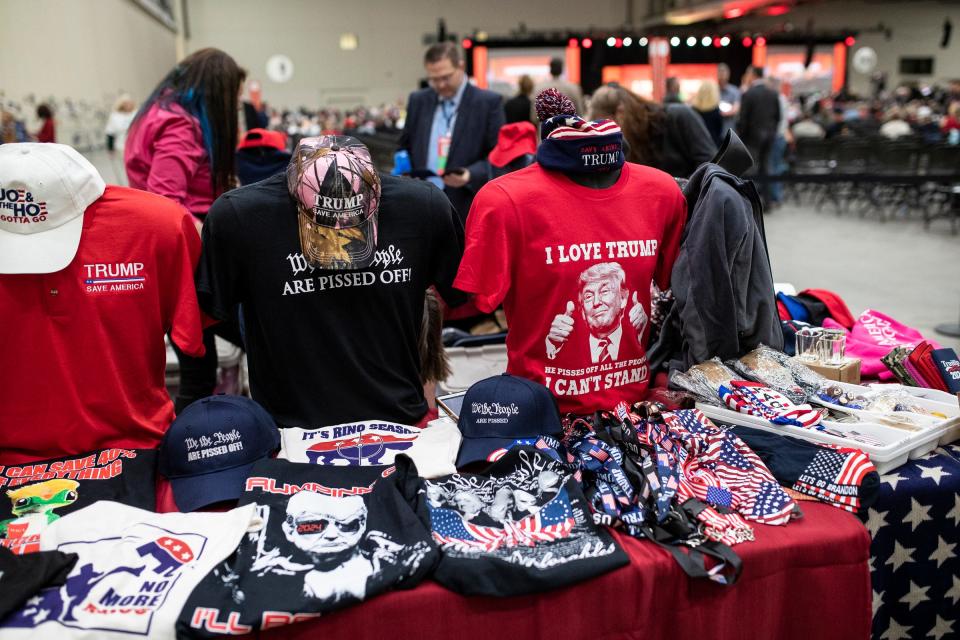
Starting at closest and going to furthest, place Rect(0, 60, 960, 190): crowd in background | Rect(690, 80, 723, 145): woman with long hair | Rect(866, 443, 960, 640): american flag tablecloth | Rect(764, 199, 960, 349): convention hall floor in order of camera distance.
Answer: Rect(866, 443, 960, 640): american flag tablecloth
Rect(0, 60, 960, 190): crowd in background
Rect(764, 199, 960, 349): convention hall floor
Rect(690, 80, 723, 145): woman with long hair

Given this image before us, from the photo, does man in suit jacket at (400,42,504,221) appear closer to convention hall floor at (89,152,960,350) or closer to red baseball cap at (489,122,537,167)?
red baseball cap at (489,122,537,167)

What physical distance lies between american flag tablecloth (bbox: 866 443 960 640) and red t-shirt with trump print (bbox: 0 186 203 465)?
68.2 inches

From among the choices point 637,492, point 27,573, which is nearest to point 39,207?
point 27,573

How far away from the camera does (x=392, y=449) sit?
1877 mm

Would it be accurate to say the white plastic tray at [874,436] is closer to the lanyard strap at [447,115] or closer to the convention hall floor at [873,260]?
the lanyard strap at [447,115]

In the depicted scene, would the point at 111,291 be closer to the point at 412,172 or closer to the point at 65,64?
the point at 412,172

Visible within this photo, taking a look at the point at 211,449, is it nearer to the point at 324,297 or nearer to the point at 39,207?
the point at 324,297

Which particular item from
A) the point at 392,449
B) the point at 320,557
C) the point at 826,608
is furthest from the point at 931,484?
the point at 320,557

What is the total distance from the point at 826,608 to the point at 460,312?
1.18m

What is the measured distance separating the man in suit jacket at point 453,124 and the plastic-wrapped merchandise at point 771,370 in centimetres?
195

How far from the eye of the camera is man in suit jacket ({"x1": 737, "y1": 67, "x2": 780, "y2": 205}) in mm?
9398

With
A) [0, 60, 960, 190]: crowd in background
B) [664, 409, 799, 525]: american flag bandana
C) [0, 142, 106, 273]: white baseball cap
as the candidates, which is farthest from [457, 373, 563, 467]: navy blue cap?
[0, 60, 960, 190]: crowd in background

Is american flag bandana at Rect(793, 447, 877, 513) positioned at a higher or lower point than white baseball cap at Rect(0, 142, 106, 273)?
lower

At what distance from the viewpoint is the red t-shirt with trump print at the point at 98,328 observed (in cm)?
177
